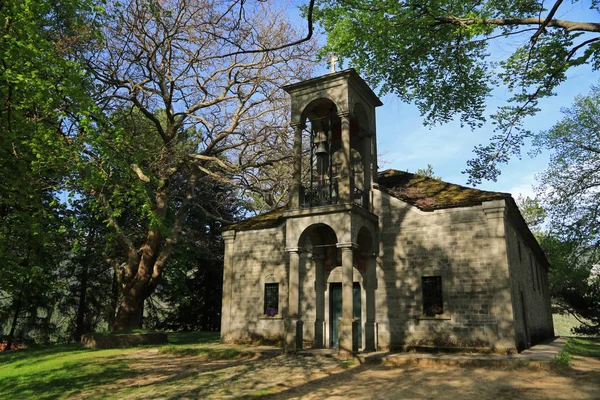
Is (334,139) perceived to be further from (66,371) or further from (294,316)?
(66,371)

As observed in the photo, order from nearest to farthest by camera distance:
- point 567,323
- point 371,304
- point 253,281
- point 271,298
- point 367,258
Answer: point 371,304 → point 367,258 → point 271,298 → point 253,281 → point 567,323

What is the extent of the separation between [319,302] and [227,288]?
16.1 feet

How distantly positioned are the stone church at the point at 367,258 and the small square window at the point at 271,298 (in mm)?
47

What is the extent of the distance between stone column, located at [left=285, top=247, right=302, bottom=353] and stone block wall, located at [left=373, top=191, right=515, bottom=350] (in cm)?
307

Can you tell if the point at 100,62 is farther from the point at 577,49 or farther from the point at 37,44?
the point at 577,49

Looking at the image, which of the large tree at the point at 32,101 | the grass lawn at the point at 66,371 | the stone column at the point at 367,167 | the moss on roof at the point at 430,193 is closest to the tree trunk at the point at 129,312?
the grass lawn at the point at 66,371

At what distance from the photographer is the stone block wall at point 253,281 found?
59.2 ft

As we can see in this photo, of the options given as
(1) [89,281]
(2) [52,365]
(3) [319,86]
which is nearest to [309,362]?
(2) [52,365]

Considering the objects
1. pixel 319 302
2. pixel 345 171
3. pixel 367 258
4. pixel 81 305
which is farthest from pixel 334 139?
pixel 81 305

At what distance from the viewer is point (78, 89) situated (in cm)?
1080

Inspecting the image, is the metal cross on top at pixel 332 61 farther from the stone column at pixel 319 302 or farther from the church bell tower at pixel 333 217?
the stone column at pixel 319 302

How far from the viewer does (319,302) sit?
666 inches

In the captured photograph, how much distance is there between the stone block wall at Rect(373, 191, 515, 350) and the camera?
13781mm

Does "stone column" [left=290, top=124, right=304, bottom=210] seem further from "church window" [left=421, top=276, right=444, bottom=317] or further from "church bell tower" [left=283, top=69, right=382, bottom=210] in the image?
"church window" [left=421, top=276, right=444, bottom=317]
